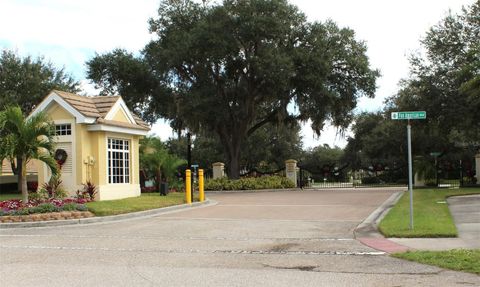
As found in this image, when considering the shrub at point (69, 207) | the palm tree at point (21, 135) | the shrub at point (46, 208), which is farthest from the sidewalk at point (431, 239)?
the palm tree at point (21, 135)

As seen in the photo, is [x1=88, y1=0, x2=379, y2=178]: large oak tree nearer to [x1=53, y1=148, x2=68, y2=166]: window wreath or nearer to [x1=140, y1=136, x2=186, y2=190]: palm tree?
[x1=140, y1=136, x2=186, y2=190]: palm tree

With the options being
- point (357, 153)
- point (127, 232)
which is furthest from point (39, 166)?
point (357, 153)

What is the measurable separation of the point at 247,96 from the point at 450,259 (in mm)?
29112

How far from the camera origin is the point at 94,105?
24.1m

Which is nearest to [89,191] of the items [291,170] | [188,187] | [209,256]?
[188,187]

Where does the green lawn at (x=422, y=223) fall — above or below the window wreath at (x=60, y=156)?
below

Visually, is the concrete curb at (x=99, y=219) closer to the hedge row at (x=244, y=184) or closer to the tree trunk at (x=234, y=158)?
the hedge row at (x=244, y=184)

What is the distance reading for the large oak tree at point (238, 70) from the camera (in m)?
34.6

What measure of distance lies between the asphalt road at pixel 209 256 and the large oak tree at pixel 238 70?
1911cm

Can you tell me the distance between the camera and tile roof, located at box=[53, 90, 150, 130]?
22719 mm

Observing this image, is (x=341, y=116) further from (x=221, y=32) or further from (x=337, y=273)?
(x=337, y=273)

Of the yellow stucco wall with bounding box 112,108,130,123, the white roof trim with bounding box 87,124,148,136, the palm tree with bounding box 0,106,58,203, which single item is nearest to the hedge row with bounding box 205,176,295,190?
the white roof trim with bounding box 87,124,148,136

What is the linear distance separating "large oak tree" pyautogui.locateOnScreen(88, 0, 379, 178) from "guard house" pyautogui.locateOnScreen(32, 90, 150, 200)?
1187 centimetres

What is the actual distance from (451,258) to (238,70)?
29.4m
